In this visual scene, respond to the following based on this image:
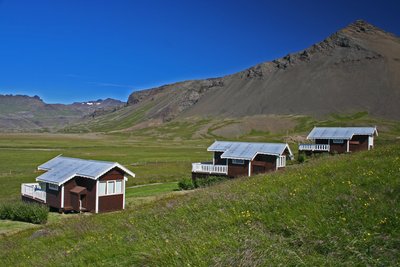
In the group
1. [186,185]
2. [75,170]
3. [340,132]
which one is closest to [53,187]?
[75,170]

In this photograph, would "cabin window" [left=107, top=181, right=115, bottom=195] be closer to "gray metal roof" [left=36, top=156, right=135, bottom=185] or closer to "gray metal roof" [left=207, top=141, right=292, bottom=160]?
"gray metal roof" [left=36, top=156, right=135, bottom=185]

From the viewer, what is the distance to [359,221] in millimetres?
8359

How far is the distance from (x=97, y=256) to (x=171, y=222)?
2.49m

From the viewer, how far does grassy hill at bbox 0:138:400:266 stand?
720cm

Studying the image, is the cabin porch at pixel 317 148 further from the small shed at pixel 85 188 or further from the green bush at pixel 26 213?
the green bush at pixel 26 213

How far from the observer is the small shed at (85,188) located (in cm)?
3634

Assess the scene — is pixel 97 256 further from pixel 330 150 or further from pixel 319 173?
pixel 330 150

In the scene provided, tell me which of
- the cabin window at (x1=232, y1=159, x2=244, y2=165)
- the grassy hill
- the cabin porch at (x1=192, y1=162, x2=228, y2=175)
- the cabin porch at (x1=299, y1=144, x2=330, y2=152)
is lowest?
the cabin porch at (x1=192, y1=162, x2=228, y2=175)

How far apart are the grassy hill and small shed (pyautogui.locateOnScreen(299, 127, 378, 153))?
4908cm

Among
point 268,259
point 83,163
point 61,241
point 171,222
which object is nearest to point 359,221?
point 268,259

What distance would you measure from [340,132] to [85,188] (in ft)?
136

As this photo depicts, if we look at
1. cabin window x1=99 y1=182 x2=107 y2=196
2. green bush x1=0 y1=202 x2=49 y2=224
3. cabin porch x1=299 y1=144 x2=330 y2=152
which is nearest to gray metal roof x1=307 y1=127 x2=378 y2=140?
cabin porch x1=299 y1=144 x2=330 y2=152

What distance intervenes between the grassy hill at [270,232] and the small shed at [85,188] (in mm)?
23173

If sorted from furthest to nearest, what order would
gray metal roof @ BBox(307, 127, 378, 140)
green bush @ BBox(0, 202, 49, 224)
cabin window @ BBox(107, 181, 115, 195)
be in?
gray metal roof @ BBox(307, 127, 378, 140), cabin window @ BBox(107, 181, 115, 195), green bush @ BBox(0, 202, 49, 224)
